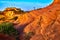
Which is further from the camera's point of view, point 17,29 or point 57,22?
point 17,29

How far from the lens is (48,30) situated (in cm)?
1284

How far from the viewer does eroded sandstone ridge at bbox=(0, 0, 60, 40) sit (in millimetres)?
12789

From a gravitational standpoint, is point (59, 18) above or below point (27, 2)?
below

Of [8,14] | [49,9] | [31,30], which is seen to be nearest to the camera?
[31,30]

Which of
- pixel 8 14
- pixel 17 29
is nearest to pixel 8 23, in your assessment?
pixel 17 29

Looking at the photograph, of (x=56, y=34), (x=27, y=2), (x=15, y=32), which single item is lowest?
(x=56, y=34)

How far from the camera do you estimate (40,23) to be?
13.6 m

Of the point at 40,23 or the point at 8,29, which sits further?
the point at 8,29

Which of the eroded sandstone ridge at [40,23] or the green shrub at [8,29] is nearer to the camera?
the eroded sandstone ridge at [40,23]

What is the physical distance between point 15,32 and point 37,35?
1.34m

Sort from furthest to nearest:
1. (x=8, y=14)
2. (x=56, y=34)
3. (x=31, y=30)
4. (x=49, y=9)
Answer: (x=8, y=14) < (x=49, y=9) < (x=31, y=30) < (x=56, y=34)

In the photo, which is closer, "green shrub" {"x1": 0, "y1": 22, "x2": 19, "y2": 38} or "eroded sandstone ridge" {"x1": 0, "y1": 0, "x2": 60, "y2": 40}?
"eroded sandstone ridge" {"x1": 0, "y1": 0, "x2": 60, "y2": 40}

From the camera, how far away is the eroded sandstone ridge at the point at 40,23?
1279 centimetres

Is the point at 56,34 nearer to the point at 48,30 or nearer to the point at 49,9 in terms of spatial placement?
the point at 48,30
